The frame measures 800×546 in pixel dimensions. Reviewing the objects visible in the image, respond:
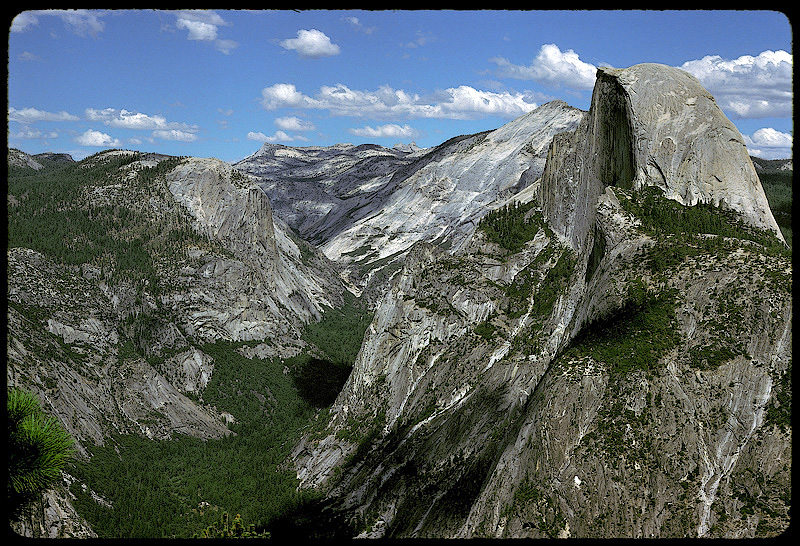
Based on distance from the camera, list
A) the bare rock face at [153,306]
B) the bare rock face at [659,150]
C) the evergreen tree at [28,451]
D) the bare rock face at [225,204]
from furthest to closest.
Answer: the bare rock face at [225,204] → the bare rock face at [153,306] → the bare rock face at [659,150] → the evergreen tree at [28,451]

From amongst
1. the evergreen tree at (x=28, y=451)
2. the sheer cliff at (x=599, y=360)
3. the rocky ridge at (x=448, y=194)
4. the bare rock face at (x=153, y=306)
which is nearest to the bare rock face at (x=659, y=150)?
the sheer cliff at (x=599, y=360)

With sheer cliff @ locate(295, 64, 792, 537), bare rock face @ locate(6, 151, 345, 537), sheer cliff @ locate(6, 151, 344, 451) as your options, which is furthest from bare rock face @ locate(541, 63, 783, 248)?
sheer cliff @ locate(6, 151, 344, 451)

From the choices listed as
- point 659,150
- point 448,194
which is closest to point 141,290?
point 659,150

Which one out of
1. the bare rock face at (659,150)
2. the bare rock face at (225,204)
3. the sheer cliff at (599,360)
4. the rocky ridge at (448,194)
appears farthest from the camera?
the rocky ridge at (448,194)

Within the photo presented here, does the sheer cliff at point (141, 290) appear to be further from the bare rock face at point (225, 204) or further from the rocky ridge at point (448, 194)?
the rocky ridge at point (448, 194)

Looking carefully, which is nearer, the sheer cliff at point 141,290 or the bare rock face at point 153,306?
the bare rock face at point 153,306

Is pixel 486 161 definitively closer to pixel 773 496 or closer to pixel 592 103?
pixel 592 103

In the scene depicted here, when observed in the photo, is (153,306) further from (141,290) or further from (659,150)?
(659,150)
